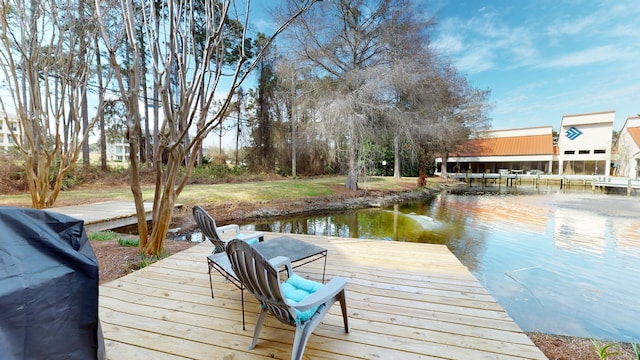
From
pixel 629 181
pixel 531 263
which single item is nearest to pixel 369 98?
pixel 531 263

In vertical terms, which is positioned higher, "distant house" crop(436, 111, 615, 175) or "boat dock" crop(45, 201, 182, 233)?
"distant house" crop(436, 111, 615, 175)

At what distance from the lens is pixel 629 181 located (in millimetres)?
16906

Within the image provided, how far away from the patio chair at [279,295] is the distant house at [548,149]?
26.0 m

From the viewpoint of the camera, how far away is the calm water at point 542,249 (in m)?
3.35

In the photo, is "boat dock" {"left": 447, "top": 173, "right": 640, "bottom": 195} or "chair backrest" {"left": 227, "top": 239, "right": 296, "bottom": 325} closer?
"chair backrest" {"left": 227, "top": 239, "right": 296, "bottom": 325}

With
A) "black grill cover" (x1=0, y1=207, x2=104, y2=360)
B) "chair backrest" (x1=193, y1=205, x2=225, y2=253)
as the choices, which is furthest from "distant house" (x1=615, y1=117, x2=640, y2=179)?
"black grill cover" (x1=0, y1=207, x2=104, y2=360)

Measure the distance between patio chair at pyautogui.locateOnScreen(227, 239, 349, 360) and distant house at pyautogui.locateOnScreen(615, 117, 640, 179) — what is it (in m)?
32.9

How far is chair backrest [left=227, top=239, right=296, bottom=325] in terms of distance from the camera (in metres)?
1.63

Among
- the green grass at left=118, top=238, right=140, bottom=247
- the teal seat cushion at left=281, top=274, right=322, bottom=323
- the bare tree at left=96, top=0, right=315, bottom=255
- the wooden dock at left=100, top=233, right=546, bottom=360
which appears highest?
the bare tree at left=96, top=0, right=315, bottom=255

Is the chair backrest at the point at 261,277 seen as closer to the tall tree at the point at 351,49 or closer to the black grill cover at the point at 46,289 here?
the black grill cover at the point at 46,289

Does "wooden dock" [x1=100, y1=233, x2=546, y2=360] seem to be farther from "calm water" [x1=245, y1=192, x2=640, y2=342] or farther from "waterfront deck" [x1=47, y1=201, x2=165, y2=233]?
"waterfront deck" [x1=47, y1=201, x2=165, y2=233]

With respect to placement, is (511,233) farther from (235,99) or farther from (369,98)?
(235,99)

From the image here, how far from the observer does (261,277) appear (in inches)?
66.6

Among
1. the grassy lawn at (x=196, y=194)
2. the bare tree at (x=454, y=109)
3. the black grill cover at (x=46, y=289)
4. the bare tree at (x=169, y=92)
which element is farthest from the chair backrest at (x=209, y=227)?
the bare tree at (x=454, y=109)
